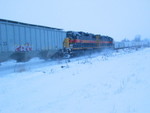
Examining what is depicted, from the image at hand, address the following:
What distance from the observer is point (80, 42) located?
85.3ft

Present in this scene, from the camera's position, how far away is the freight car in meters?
23.5

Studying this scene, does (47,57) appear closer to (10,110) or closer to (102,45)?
(10,110)

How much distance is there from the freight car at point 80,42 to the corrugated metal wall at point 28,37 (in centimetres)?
202

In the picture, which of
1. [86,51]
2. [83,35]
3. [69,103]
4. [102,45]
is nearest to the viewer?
[69,103]

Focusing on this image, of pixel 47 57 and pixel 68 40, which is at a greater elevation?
pixel 68 40

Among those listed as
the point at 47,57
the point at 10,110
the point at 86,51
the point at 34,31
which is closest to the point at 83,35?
the point at 86,51

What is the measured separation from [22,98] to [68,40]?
63.0 ft

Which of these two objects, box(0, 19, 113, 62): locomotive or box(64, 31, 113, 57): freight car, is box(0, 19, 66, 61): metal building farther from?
box(64, 31, 113, 57): freight car

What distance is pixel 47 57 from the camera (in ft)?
63.1

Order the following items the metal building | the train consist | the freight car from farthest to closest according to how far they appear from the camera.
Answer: the freight car
the train consist
the metal building

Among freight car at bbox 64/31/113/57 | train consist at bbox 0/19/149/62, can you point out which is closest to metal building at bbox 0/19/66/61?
train consist at bbox 0/19/149/62

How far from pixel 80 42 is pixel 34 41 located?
35.1 feet

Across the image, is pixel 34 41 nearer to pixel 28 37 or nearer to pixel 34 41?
pixel 34 41

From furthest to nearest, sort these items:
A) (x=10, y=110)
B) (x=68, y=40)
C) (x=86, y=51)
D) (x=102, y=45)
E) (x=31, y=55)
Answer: (x=102, y=45) < (x=86, y=51) < (x=68, y=40) < (x=31, y=55) < (x=10, y=110)
